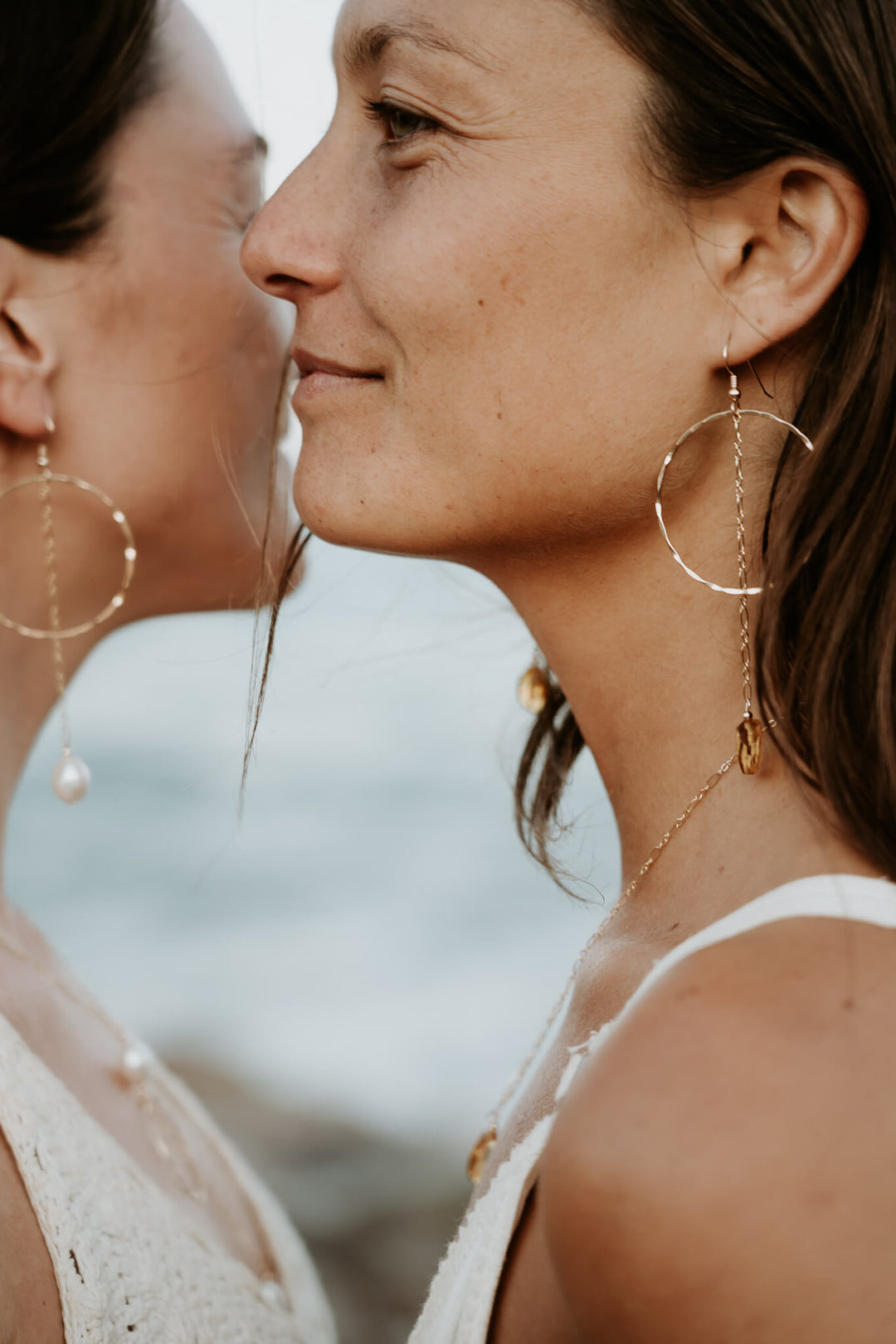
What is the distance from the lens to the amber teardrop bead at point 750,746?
1560mm

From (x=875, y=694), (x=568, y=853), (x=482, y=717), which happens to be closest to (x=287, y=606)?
(x=568, y=853)

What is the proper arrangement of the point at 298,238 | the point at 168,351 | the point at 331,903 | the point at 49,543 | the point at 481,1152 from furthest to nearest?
the point at 331,903 < the point at 168,351 < the point at 49,543 < the point at 481,1152 < the point at 298,238

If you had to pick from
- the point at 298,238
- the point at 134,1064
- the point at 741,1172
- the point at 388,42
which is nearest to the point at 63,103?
the point at 298,238

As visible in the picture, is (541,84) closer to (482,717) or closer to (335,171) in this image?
(335,171)

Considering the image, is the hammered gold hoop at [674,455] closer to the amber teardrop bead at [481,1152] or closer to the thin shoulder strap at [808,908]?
the thin shoulder strap at [808,908]

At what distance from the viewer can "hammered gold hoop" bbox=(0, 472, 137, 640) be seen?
2.37 m

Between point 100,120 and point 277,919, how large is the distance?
11494 mm

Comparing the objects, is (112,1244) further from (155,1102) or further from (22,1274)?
(155,1102)

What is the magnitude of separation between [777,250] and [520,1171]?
1.14 metres

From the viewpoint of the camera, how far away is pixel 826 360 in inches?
63.8

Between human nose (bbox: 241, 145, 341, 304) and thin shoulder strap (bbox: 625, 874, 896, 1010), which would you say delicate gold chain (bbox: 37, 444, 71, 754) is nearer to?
human nose (bbox: 241, 145, 341, 304)

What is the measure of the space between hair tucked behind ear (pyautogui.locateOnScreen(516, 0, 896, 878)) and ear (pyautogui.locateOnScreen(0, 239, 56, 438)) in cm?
115

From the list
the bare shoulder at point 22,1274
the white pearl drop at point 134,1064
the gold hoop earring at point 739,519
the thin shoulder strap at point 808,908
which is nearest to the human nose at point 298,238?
the gold hoop earring at point 739,519

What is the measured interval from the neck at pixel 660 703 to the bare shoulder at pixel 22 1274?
0.91 meters
